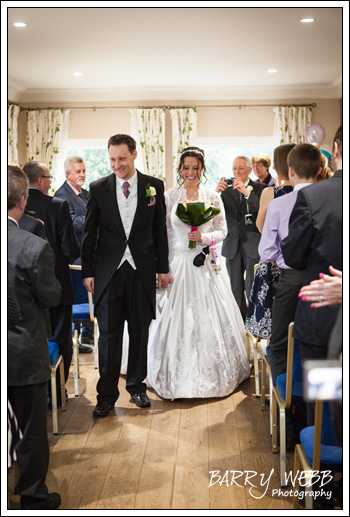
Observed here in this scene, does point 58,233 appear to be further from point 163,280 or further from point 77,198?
point 77,198

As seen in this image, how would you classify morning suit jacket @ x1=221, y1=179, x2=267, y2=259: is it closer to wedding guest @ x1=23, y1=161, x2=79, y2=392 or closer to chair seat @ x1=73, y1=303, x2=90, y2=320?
chair seat @ x1=73, y1=303, x2=90, y2=320

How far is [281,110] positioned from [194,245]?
598 cm

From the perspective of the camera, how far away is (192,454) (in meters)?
3.39

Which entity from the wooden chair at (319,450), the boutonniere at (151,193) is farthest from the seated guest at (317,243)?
the boutonniere at (151,193)

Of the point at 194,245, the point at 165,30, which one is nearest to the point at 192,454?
the point at 194,245

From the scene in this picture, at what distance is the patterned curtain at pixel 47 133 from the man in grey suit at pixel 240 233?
14.8 ft

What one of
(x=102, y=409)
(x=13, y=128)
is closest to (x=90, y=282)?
(x=102, y=409)

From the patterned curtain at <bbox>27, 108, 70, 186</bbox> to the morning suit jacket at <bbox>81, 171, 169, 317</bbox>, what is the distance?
20.4 feet

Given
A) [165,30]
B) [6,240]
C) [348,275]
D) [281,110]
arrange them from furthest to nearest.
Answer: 1. [281,110]
2. [165,30]
3. [6,240]
4. [348,275]

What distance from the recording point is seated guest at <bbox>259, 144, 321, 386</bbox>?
3.29 m

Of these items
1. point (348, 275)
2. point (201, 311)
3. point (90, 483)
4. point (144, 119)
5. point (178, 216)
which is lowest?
point (90, 483)

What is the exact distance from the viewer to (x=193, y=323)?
4.40 metres

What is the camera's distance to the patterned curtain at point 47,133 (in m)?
9.94

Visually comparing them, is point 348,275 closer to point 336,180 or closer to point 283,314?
point 336,180
